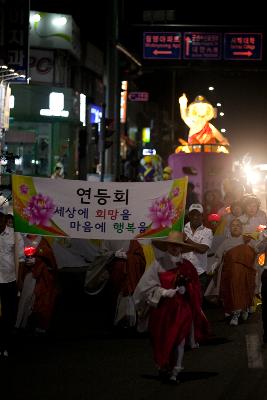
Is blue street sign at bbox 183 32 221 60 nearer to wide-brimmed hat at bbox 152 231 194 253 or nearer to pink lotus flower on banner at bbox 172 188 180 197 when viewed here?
pink lotus flower on banner at bbox 172 188 180 197

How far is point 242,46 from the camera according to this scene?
2806 cm

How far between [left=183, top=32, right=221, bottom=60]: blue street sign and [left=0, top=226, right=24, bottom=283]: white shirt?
65.1ft

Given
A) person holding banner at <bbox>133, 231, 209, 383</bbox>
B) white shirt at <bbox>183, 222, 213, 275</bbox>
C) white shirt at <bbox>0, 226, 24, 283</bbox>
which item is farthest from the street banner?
person holding banner at <bbox>133, 231, 209, 383</bbox>

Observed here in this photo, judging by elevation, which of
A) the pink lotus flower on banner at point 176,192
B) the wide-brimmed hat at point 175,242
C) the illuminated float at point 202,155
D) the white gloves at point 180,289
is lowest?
the white gloves at point 180,289

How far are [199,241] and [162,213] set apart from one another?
3.80ft

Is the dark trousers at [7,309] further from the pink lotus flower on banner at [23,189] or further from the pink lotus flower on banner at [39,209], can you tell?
the pink lotus flower on banner at [23,189]

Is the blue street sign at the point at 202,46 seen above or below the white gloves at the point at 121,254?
above

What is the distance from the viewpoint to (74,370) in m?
7.89

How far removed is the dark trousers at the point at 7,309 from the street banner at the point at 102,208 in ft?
2.74

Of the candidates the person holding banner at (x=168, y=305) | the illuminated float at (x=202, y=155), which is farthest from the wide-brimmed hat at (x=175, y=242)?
the illuminated float at (x=202, y=155)

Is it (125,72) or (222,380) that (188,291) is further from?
(125,72)

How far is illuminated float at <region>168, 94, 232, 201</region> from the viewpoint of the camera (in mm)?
28109

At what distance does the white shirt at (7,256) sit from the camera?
855 centimetres

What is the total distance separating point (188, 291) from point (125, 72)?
2487 centimetres
